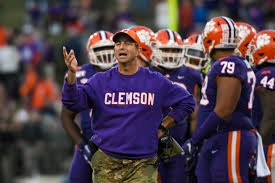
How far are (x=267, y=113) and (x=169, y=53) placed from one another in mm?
1431

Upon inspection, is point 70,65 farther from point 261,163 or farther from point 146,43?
point 146,43

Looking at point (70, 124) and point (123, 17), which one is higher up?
point (123, 17)

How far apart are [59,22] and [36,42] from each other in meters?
2.34

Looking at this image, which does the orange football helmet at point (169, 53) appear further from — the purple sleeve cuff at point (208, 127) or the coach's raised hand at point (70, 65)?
the coach's raised hand at point (70, 65)

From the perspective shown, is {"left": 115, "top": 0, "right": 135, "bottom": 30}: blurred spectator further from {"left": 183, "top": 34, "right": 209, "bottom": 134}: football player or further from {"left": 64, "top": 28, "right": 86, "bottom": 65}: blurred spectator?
{"left": 183, "top": 34, "right": 209, "bottom": 134}: football player

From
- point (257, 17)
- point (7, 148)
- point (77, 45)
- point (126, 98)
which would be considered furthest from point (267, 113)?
point (77, 45)

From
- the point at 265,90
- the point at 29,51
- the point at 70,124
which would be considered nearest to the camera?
the point at 265,90

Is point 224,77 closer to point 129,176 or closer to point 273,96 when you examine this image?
point 273,96

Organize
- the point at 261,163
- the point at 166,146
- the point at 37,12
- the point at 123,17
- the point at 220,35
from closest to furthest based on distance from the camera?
1. the point at 166,146
2. the point at 261,163
3. the point at 220,35
4. the point at 123,17
5. the point at 37,12

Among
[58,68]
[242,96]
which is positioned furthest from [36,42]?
[242,96]

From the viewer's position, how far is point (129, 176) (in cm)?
521

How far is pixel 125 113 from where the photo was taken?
5.18 m

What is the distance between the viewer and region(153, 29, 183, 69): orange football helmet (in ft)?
22.6

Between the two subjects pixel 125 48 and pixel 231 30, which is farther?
pixel 231 30
